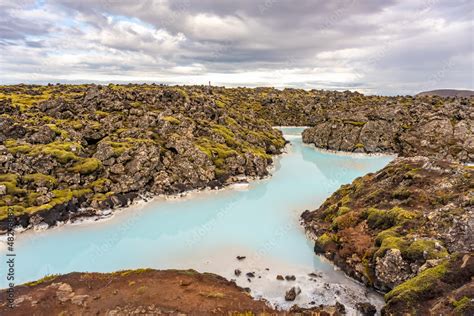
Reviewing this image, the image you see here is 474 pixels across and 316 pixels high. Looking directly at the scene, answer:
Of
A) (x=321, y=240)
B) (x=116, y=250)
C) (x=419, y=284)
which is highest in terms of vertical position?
(x=419, y=284)

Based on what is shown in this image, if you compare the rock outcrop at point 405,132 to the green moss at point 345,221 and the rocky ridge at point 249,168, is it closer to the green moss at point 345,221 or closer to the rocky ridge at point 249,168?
the rocky ridge at point 249,168

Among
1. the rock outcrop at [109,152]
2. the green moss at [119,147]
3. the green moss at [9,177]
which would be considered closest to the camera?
the green moss at [9,177]

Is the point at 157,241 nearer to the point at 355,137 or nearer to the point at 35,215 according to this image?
the point at 35,215

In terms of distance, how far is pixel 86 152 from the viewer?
57.2 metres

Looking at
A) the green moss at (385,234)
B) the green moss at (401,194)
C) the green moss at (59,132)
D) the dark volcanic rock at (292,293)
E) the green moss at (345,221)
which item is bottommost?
the dark volcanic rock at (292,293)

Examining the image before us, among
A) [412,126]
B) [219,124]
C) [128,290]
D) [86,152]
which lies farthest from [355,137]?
[128,290]

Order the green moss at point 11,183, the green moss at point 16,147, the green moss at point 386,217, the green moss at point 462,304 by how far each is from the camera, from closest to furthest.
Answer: the green moss at point 462,304 → the green moss at point 386,217 → the green moss at point 11,183 → the green moss at point 16,147

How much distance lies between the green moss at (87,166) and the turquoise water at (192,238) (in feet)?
37.2

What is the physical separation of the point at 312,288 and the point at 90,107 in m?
69.7

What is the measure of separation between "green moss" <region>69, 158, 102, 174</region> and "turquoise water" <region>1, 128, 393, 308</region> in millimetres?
11340

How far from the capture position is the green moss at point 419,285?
19172 mm

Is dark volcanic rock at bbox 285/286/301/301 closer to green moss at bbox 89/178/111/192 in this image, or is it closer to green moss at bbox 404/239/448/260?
green moss at bbox 404/239/448/260

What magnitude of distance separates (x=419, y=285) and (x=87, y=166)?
47.4 m

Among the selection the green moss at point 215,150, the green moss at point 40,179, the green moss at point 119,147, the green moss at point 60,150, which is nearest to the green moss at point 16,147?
the green moss at point 60,150
